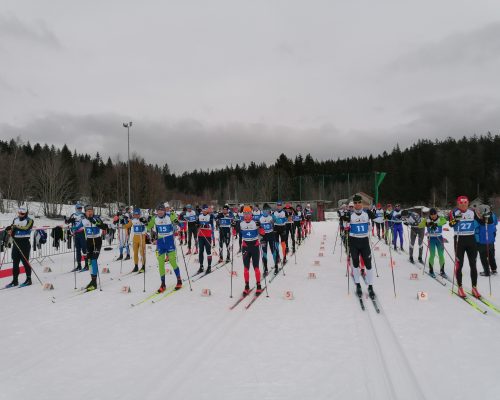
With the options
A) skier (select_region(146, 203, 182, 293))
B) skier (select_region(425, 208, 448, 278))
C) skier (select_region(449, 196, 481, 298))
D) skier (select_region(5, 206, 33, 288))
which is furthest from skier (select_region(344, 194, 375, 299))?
skier (select_region(5, 206, 33, 288))

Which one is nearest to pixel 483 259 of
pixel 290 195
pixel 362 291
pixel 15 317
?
pixel 362 291

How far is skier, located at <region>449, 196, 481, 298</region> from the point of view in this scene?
24.2 ft

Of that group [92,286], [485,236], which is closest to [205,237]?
[92,286]

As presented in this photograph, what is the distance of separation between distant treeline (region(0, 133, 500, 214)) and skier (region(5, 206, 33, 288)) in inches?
1499

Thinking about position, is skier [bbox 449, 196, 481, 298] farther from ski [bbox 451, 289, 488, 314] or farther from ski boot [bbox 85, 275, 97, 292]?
ski boot [bbox 85, 275, 97, 292]

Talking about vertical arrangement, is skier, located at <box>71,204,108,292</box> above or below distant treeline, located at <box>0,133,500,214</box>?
below

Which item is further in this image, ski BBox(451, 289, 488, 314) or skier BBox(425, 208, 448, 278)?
skier BBox(425, 208, 448, 278)

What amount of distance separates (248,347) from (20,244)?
25.8 ft

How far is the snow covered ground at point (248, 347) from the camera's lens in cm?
377

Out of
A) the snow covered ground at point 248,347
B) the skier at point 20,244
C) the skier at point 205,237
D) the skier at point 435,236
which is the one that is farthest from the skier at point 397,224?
the skier at point 20,244

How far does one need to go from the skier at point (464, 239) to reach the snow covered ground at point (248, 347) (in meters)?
0.59

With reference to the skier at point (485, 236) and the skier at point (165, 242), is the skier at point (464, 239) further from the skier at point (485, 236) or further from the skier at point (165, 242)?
the skier at point (165, 242)

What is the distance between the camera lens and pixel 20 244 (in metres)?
9.48

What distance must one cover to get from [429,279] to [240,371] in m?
7.26
